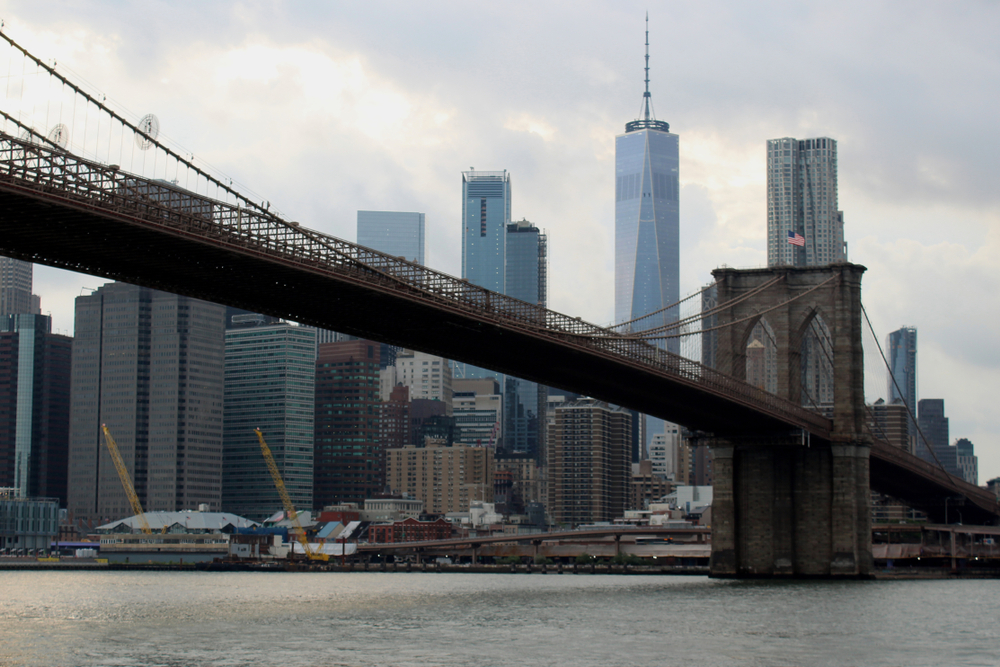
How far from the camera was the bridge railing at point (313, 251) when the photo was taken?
121 ft

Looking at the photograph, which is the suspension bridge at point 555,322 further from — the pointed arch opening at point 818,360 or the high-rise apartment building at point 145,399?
the high-rise apartment building at point 145,399

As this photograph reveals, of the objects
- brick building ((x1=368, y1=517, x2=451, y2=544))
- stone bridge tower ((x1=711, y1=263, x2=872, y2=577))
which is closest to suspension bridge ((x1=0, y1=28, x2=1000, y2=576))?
stone bridge tower ((x1=711, y1=263, x2=872, y2=577))

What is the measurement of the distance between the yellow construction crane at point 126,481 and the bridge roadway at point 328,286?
9990 cm

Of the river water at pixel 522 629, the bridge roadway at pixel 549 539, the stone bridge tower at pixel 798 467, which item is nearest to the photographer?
the river water at pixel 522 629

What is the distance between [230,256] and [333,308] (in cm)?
793

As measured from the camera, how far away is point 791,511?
6906cm

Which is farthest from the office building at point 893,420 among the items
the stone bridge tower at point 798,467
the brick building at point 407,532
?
the stone bridge tower at point 798,467

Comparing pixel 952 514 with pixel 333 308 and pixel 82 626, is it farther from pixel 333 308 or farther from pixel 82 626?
pixel 82 626

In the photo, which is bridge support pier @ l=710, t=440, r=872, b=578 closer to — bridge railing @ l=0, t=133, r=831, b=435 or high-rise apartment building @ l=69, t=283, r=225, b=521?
bridge railing @ l=0, t=133, r=831, b=435

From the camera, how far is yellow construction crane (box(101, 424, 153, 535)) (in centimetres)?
15570

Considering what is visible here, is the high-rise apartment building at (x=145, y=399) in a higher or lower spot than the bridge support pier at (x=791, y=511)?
higher

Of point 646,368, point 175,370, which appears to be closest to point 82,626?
point 646,368

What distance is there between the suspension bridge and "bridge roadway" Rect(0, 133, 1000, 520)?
3.2 inches

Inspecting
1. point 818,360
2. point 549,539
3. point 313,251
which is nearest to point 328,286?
point 313,251
